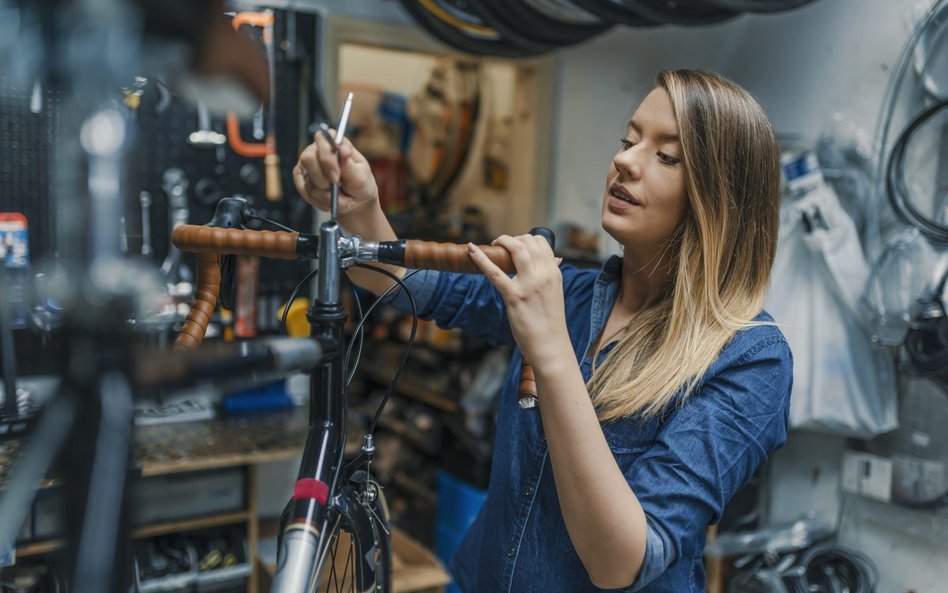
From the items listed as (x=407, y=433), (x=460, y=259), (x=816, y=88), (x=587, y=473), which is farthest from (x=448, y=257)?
(x=407, y=433)

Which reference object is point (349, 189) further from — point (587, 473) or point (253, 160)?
point (253, 160)

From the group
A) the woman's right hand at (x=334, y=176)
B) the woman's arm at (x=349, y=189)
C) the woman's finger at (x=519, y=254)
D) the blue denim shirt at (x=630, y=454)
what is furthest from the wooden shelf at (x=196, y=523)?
the woman's finger at (x=519, y=254)

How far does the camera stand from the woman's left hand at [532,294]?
2.81 ft

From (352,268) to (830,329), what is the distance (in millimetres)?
1582

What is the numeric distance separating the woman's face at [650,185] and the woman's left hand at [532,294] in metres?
0.27

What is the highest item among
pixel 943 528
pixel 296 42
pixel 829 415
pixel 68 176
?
pixel 296 42

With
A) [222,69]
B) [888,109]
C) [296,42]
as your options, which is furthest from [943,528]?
[296,42]

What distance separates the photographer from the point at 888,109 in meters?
2.20

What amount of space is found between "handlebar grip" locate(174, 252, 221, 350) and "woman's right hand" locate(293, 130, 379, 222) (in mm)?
151

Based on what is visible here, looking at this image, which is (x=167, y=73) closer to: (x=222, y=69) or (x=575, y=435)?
(x=222, y=69)

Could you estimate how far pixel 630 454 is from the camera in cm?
106

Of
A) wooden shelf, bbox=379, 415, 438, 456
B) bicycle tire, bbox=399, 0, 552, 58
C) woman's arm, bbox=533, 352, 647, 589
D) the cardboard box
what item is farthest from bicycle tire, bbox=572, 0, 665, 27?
wooden shelf, bbox=379, 415, 438, 456

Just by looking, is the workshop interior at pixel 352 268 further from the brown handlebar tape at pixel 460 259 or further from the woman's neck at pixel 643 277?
the woman's neck at pixel 643 277

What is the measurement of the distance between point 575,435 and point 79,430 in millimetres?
512
